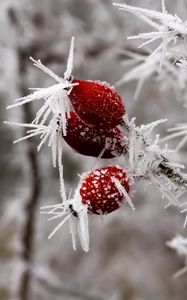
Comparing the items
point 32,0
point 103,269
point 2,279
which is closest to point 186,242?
point 32,0

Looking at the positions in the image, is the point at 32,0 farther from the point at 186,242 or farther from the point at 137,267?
the point at 137,267

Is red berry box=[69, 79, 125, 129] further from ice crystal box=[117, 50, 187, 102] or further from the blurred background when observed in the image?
ice crystal box=[117, 50, 187, 102]

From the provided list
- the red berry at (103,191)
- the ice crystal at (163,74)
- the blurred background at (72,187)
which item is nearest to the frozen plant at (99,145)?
the red berry at (103,191)

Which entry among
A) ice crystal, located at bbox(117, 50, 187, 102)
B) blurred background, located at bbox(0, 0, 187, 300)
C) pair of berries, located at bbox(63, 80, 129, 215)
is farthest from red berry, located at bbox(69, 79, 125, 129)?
ice crystal, located at bbox(117, 50, 187, 102)

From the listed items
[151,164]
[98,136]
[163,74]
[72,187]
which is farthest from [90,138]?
[72,187]

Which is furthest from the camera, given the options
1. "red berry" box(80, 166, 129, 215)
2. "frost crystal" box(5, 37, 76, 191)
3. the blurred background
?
the blurred background

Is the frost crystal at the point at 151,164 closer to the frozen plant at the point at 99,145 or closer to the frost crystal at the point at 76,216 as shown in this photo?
the frozen plant at the point at 99,145

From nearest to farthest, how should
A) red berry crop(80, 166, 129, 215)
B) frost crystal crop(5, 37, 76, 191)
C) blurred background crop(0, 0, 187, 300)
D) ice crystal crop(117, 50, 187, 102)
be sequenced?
1. frost crystal crop(5, 37, 76, 191)
2. red berry crop(80, 166, 129, 215)
3. ice crystal crop(117, 50, 187, 102)
4. blurred background crop(0, 0, 187, 300)
